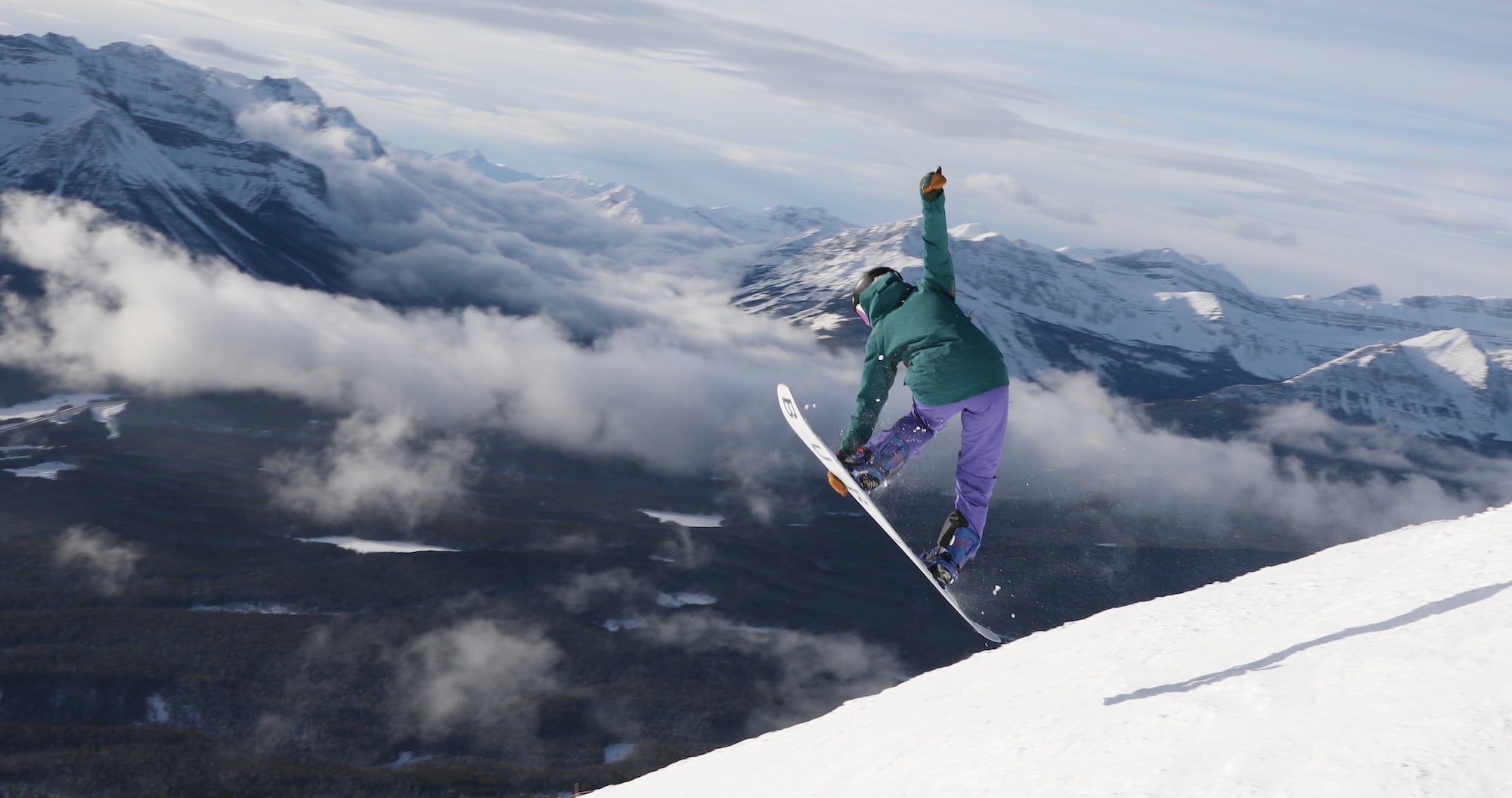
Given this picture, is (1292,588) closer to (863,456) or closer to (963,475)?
(963,475)

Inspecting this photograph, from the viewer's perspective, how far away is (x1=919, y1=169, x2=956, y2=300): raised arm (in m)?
12.3

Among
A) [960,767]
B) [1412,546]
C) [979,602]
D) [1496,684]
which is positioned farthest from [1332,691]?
[979,602]

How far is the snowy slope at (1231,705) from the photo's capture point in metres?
7.04

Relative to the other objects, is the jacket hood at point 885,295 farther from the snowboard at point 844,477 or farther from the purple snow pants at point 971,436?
the snowboard at point 844,477

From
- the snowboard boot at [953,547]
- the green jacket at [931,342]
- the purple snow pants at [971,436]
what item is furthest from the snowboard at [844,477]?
the green jacket at [931,342]

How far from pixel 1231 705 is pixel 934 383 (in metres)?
5.71

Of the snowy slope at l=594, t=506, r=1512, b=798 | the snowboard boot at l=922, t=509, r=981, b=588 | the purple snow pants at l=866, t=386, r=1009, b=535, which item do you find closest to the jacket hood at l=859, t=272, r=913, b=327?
the purple snow pants at l=866, t=386, r=1009, b=535

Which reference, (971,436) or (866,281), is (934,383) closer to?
(971,436)

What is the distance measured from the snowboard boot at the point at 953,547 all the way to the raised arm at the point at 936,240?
383cm

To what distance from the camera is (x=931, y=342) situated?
12625mm

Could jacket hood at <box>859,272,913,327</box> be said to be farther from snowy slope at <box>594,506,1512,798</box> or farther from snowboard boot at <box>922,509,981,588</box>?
snowy slope at <box>594,506,1512,798</box>

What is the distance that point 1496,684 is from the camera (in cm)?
747

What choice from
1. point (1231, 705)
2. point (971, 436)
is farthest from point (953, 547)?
point (1231, 705)

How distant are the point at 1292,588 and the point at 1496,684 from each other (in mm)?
4164
